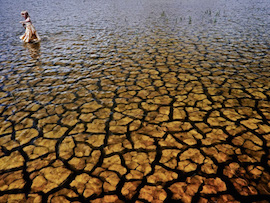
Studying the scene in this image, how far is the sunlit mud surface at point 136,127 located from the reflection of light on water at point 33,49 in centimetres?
30

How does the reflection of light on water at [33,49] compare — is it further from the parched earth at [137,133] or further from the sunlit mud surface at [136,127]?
the parched earth at [137,133]

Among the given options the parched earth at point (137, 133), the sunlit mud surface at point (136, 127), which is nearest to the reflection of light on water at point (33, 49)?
the sunlit mud surface at point (136, 127)

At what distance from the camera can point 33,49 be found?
5.84 m

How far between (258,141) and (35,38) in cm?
760

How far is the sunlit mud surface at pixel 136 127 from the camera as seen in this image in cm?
169

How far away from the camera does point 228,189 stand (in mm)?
1630

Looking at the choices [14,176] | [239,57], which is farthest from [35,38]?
[239,57]

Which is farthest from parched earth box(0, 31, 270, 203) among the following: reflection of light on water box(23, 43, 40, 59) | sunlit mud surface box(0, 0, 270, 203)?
reflection of light on water box(23, 43, 40, 59)

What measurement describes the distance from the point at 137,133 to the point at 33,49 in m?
5.37

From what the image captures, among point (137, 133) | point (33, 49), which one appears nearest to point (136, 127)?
point (137, 133)

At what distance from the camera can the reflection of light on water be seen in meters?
5.29

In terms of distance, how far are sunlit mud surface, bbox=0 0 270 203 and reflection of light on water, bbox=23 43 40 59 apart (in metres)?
0.30

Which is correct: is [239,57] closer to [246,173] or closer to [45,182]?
[246,173]

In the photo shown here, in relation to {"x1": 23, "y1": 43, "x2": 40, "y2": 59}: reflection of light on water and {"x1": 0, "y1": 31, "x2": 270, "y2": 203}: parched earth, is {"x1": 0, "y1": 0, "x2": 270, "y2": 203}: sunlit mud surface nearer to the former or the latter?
{"x1": 0, "y1": 31, "x2": 270, "y2": 203}: parched earth
